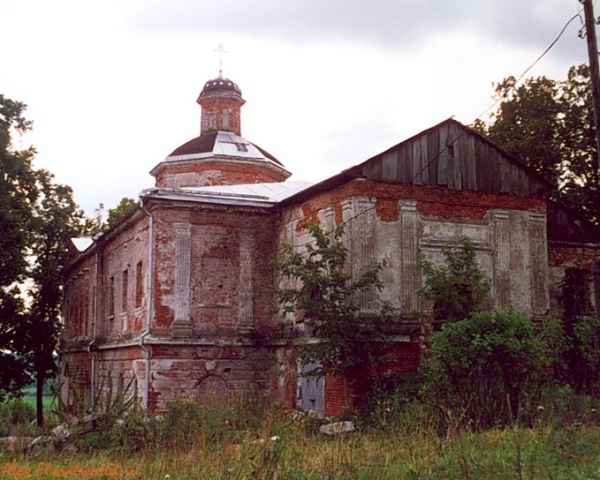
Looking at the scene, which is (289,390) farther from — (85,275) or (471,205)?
(85,275)

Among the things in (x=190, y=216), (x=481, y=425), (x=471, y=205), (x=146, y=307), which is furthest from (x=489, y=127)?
(x=481, y=425)

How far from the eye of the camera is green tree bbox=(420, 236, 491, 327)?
1623 cm

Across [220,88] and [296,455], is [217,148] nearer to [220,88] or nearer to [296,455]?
[220,88]

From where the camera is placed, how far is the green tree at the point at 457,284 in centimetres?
1623

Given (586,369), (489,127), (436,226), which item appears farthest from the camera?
(489,127)

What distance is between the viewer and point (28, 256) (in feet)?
87.3

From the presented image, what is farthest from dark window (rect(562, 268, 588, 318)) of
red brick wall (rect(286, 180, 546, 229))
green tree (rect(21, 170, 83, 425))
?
green tree (rect(21, 170, 83, 425))

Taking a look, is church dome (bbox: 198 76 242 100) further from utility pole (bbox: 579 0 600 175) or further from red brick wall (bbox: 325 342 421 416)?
utility pole (bbox: 579 0 600 175)

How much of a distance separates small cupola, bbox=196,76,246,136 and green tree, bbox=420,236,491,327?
577 inches

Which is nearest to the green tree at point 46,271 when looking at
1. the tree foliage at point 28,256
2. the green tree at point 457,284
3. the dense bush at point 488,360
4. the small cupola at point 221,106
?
the tree foliage at point 28,256

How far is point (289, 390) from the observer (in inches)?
742

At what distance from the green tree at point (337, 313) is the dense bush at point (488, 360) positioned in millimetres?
2308

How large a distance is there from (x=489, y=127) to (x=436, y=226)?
1135 centimetres

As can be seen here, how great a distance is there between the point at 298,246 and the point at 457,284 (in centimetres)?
419
